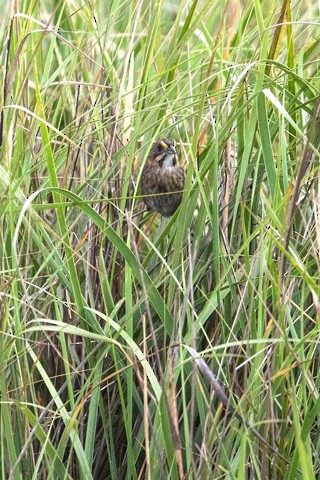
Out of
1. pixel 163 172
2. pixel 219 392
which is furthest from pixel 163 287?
pixel 219 392

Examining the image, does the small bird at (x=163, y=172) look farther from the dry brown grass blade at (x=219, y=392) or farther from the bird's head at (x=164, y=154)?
the dry brown grass blade at (x=219, y=392)

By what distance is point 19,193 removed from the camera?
2.64 meters

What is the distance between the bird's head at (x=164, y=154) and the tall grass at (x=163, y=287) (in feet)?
0.41

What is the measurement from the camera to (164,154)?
323cm

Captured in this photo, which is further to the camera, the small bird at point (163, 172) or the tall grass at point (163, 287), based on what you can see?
the small bird at point (163, 172)

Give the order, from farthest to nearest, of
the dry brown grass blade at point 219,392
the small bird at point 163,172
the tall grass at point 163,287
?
the small bird at point 163,172
the tall grass at point 163,287
the dry brown grass blade at point 219,392

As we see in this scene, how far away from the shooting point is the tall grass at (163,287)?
233 centimetres

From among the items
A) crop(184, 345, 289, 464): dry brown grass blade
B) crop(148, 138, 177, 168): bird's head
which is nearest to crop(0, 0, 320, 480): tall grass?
crop(184, 345, 289, 464): dry brown grass blade

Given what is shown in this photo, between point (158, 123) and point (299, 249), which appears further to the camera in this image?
point (158, 123)

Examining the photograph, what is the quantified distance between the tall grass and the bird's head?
0.13m

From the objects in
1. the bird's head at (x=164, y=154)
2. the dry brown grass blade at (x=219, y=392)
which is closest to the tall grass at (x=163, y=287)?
the dry brown grass blade at (x=219, y=392)

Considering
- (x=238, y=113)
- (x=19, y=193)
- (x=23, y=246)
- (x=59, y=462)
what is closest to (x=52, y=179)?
(x=19, y=193)

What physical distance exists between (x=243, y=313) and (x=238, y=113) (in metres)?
0.48

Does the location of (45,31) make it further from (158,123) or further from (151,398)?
(151,398)
